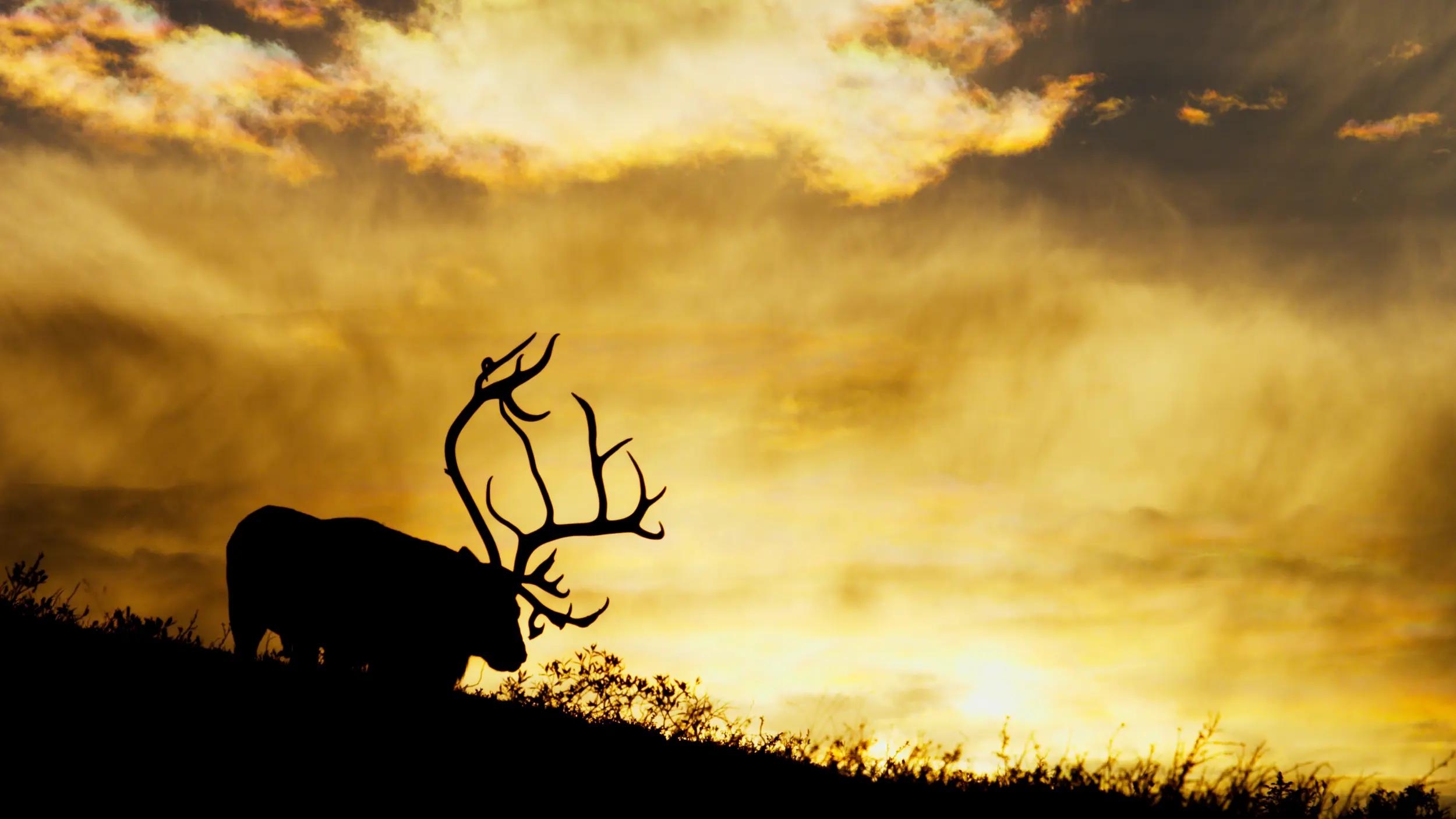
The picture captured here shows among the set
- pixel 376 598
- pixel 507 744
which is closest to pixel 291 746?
pixel 507 744

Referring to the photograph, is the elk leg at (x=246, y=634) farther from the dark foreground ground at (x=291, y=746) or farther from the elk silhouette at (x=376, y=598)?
the dark foreground ground at (x=291, y=746)

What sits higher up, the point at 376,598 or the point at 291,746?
the point at 376,598

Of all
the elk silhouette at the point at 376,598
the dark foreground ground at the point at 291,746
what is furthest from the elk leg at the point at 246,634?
the dark foreground ground at the point at 291,746

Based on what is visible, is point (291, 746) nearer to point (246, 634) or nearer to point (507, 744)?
point (507, 744)

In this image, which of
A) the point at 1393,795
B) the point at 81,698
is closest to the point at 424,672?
the point at 81,698

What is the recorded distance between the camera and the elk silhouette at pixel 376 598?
11438 millimetres

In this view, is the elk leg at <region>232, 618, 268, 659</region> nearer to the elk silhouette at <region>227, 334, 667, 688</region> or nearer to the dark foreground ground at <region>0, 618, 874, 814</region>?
the elk silhouette at <region>227, 334, 667, 688</region>

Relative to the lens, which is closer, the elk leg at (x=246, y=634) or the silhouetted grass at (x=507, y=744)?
the silhouetted grass at (x=507, y=744)

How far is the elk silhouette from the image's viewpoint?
11.4 meters

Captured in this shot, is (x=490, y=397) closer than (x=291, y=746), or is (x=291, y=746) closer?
(x=291, y=746)

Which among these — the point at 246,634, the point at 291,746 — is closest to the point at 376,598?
the point at 246,634

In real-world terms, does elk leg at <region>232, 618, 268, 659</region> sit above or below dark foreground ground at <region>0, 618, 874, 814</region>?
above

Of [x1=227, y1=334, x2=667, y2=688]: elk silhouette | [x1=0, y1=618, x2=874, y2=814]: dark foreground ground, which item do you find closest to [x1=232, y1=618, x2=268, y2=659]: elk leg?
[x1=227, y1=334, x2=667, y2=688]: elk silhouette

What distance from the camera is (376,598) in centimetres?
1150
